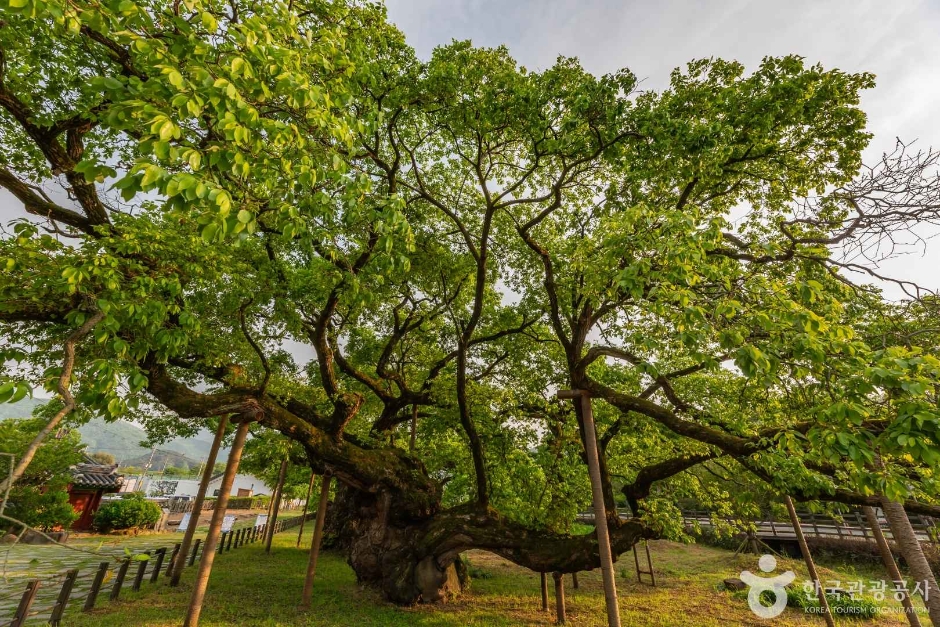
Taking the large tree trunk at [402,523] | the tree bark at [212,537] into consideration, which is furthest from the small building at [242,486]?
the tree bark at [212,537]

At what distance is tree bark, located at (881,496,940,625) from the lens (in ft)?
16.3

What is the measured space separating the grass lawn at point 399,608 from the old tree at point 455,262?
111 centimetres

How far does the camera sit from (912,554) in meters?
5.50

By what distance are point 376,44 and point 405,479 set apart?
969 centimetres

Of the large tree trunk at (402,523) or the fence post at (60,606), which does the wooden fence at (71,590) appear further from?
the large tree trunk at (402,523)

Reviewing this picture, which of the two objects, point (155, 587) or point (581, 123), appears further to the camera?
point (155, 587)

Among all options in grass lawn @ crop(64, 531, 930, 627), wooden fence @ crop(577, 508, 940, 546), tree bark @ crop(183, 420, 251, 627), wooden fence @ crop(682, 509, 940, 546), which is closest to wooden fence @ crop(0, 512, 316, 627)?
grass lawn @ crop(64, 531, 930, 627)

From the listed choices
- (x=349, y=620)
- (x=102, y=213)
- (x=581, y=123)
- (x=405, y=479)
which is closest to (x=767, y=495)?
(x=405, y=479)

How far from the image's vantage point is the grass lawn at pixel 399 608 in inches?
313

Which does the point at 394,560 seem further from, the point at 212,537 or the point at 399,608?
the point at 212,537

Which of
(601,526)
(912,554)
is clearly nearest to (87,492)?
(601,526)

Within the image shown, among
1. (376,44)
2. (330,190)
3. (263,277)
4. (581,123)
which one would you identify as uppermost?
(376,44)

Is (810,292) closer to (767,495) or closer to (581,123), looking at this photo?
(581,123)

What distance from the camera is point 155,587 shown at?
9688 millimetres
